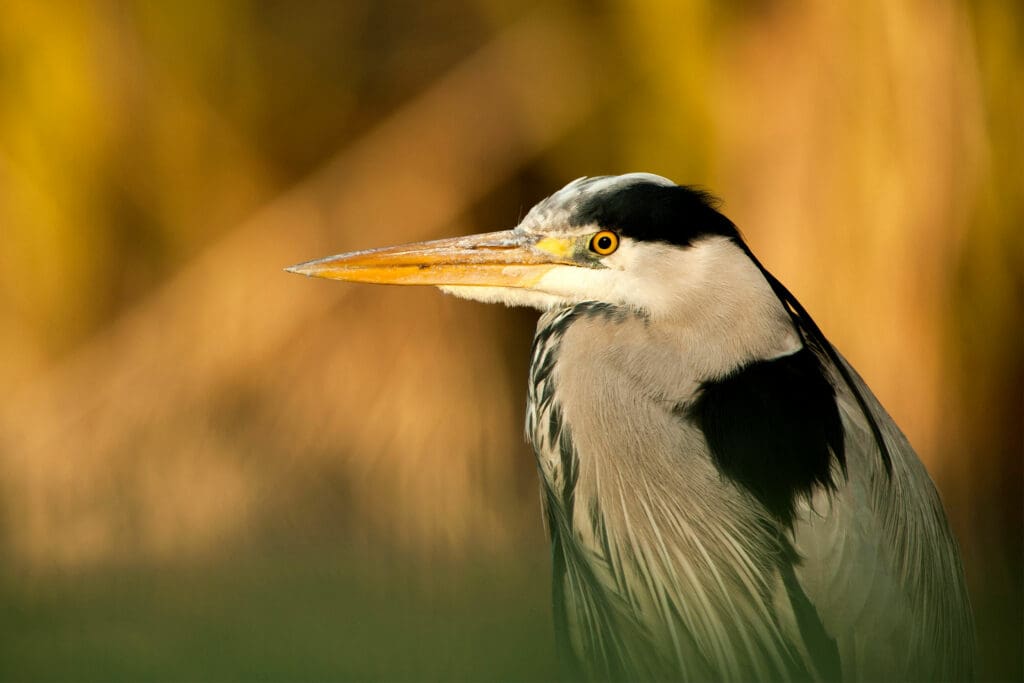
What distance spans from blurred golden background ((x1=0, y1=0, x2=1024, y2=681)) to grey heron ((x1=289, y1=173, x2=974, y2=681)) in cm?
29

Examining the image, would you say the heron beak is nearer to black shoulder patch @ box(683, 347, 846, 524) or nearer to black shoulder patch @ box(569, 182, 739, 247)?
black shoulder patch @ box(569, 182, 739, 247)

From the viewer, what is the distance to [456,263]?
1083 mm

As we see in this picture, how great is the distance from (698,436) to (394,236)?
66cm

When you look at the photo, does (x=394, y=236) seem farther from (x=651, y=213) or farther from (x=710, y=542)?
(x=710, y=542)

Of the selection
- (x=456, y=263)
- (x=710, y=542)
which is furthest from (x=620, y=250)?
(x=710, y=542)

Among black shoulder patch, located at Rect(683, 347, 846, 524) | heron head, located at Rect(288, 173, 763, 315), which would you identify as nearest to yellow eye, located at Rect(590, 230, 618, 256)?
heron head, located at Rect(288, 173, 763, 315)

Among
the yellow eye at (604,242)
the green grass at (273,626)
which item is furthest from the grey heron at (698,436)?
the green grass at (273,626)

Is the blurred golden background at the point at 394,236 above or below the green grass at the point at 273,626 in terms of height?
above

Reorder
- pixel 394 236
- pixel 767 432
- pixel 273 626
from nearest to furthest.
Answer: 1. pixel 767 432
2. pixel 273 626
3. pixel 394 236

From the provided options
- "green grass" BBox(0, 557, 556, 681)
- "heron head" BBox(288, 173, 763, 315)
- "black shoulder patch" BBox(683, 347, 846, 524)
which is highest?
"heron head" BBox(288, 173, 763, 315)

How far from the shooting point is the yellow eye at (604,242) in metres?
1.03

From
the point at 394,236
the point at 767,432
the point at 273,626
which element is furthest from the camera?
the point at 394,236

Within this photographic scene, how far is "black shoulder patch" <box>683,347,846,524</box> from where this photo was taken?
100 cm

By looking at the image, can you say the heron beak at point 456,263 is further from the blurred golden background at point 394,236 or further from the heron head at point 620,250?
the blurred golden background at point 394,236
